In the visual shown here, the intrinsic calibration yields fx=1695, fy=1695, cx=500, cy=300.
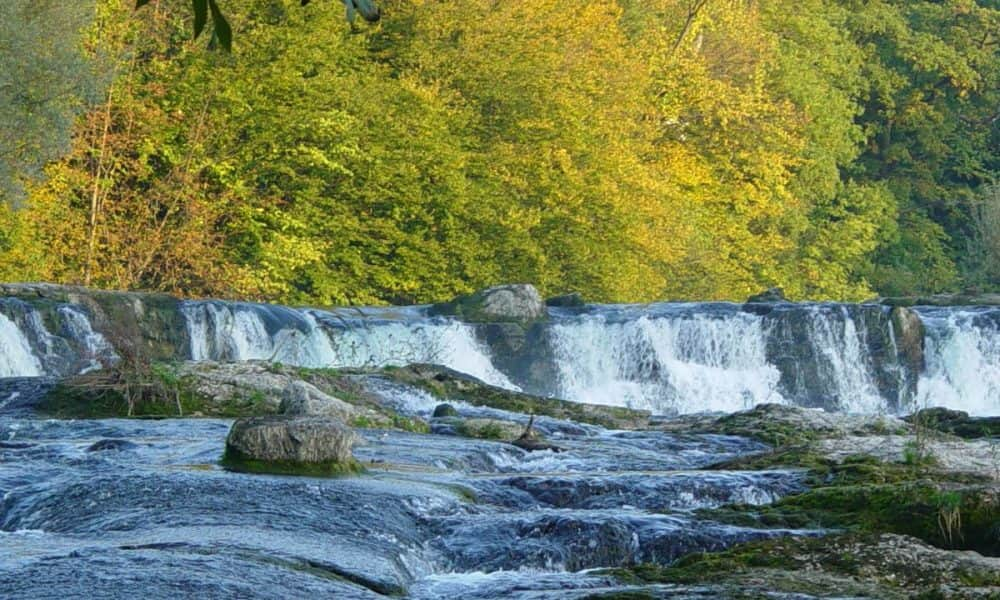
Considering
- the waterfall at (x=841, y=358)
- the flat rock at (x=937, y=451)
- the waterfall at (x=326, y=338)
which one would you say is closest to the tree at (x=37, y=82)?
the waterfall at (x=326, y=338)

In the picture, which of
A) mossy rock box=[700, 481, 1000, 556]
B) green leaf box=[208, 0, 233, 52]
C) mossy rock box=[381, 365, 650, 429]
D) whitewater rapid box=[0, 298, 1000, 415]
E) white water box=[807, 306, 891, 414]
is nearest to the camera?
green leaf box=[208, 0, 233, 52]

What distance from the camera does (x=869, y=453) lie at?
52.1ft

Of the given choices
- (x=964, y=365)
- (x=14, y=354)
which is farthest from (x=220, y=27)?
(x=964, y=365)

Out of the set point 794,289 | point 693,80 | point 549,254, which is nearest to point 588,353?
point 549,254

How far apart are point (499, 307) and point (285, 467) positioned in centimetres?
1951

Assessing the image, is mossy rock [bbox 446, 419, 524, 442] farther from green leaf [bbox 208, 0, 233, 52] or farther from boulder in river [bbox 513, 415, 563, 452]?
green leaf [bbox 208, 0, 233, 52]

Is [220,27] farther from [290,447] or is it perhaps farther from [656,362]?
[656,362]

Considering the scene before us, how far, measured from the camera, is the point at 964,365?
112 ft

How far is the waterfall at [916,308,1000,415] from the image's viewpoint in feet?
112

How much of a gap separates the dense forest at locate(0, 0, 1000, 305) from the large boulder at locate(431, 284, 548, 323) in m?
5.07

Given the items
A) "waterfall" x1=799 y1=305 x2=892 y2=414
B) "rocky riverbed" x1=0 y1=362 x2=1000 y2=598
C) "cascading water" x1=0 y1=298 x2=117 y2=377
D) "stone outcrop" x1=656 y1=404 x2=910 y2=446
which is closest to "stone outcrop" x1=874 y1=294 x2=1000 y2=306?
"waterfall" x1=799 y1=305 x2=892 y2=414

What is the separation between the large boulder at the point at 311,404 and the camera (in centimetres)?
1628

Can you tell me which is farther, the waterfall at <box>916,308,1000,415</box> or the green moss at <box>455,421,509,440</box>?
the waterfall at <box>916,308,1000,415</box>

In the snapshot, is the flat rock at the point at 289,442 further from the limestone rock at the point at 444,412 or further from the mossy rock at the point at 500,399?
the mossy rock at the point at 500,399
